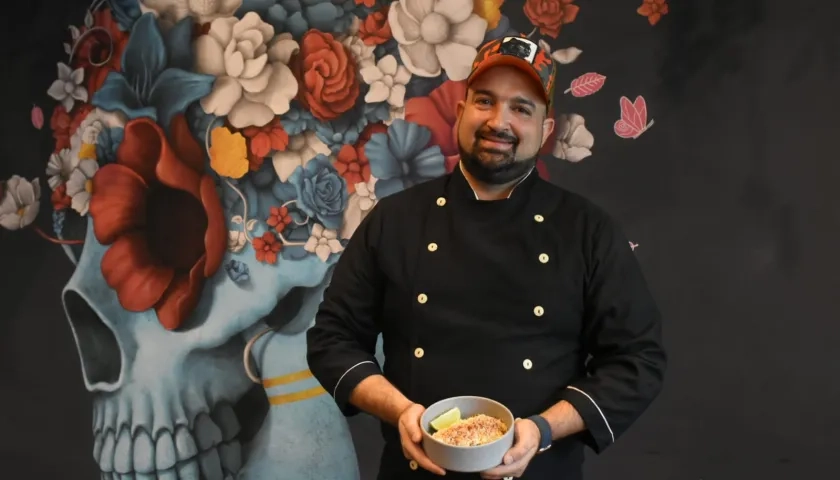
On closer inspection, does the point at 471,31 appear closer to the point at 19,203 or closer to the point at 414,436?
the point at 414,436

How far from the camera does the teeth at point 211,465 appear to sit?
1.69 metres

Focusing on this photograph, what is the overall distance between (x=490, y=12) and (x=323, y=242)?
670 mm

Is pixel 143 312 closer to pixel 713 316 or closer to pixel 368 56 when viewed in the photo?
pixel 368 56

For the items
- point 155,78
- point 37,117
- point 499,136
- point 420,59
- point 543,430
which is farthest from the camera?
point 37,117

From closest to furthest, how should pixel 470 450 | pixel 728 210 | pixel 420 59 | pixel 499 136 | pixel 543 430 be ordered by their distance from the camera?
pixel 470 450 → pixel 543 430 → pixel 499 136 → pixel 728 210 → pixel 420 59

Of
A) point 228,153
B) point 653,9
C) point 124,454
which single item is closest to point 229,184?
point 228,153

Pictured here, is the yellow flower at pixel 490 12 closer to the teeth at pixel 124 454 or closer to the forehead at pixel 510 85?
the forehead at pixel 510 85

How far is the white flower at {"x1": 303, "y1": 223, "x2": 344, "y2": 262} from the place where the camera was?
163 cm

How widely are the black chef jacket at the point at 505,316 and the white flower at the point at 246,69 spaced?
64cm

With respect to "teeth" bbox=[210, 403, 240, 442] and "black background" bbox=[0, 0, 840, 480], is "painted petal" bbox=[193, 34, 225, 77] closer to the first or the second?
"black background" bbox=[0, 0, 840, 480]

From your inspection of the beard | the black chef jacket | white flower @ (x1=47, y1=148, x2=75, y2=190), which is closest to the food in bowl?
the black chef jacket

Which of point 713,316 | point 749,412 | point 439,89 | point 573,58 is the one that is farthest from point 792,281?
point 439,89

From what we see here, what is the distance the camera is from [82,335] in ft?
5.80

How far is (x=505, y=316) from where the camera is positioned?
1085mm
